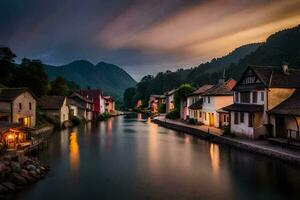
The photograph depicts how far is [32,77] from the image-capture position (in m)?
62.8

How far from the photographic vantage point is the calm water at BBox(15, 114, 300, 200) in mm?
19391

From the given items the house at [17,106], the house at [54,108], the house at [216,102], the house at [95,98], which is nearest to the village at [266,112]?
the house at [216,102]

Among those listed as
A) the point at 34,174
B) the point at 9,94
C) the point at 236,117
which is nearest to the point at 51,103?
the point at 9,94

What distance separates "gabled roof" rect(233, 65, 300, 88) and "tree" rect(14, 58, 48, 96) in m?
43.7

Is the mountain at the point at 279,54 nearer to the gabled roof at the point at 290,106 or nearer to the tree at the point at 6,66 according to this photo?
the gabled roof at the point at 290,106

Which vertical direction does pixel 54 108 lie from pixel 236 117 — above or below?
Result: above

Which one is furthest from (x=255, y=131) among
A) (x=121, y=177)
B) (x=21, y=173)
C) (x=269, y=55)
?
(x=269, y=55)

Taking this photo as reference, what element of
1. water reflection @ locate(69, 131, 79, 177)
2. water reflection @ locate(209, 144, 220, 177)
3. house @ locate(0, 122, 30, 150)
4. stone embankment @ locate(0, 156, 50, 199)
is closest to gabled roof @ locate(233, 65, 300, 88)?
water reflection @ locate(209, 144, 220, 177)

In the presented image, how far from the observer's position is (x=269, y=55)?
140 meters

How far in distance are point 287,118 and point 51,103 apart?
45.0 meters

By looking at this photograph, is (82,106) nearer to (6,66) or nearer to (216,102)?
(6,66)

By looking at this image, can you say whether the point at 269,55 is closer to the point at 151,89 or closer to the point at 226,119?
the point at 151,89

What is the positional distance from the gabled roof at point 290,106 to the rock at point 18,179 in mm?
24267

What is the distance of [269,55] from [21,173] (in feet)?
449
